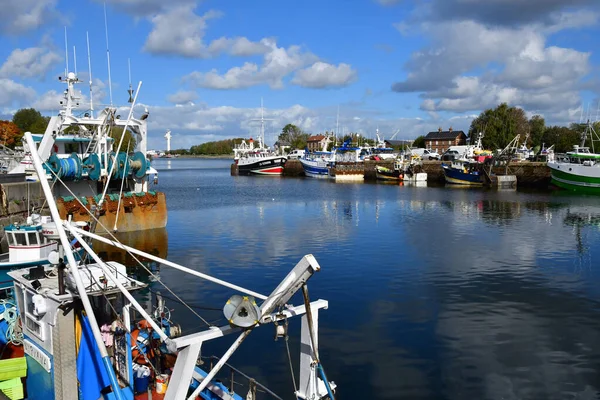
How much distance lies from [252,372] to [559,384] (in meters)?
10.6

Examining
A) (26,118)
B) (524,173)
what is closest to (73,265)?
(524,173)

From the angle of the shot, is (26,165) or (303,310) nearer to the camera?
(303,310)

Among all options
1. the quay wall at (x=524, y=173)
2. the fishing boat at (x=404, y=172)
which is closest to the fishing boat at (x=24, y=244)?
the fishing boat at (x=404, y=172)

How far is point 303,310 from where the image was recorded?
10766mm

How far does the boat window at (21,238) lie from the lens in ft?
77.9

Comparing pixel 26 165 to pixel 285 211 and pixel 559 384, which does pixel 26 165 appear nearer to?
pixel 285 211

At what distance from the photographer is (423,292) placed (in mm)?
27453

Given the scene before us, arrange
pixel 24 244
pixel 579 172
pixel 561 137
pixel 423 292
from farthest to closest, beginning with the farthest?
1. pixel 561 137
2. pixel 579 172
3. pixel 423 292
4. pixel 24 244

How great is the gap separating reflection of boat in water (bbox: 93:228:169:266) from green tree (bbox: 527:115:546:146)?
14998 centimetres

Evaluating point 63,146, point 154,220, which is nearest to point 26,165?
point 63,146

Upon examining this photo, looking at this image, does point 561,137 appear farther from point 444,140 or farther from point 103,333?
point 103,333

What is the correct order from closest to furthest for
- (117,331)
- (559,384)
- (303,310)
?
(303,310)
(117,331)
(559,384)

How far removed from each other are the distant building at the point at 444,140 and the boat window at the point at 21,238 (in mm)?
170231

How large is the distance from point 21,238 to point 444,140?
173746 mm
